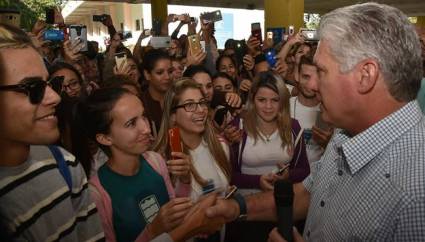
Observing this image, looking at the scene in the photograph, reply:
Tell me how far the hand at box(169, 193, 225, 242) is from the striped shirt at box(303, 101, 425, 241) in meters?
0.56

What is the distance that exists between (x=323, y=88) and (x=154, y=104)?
2.57 meters

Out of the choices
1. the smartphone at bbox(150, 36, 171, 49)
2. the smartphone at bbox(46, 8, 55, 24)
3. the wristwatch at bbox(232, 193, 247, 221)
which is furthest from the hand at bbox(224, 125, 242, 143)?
the smartphone at bbox(46, 8, 55, 24)

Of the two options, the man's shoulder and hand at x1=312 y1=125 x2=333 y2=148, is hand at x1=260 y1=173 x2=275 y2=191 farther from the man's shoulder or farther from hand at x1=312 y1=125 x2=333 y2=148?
the man's shoulder

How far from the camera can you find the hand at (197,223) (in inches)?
73.2

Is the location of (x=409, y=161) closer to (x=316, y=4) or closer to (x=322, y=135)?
(x=322, y=135)

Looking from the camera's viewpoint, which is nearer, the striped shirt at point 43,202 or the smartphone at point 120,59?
the striped shirt at point 43,202

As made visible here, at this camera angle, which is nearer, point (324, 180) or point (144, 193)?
point (324, 180)

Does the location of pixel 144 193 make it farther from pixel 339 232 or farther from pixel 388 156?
pixel 388 156

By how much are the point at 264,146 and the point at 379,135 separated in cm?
185

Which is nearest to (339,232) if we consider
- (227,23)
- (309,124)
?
(309,124)

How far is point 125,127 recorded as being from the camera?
2.26 meters

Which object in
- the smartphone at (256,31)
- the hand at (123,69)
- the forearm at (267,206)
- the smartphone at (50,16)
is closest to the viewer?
the forearm at (267,206)

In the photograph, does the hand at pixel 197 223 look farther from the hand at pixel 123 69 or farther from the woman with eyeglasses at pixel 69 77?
the hand at pixel 123 69

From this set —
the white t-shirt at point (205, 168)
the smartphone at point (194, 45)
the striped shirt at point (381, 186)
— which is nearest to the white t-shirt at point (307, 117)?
the white t-shirt at point (205, 168)
